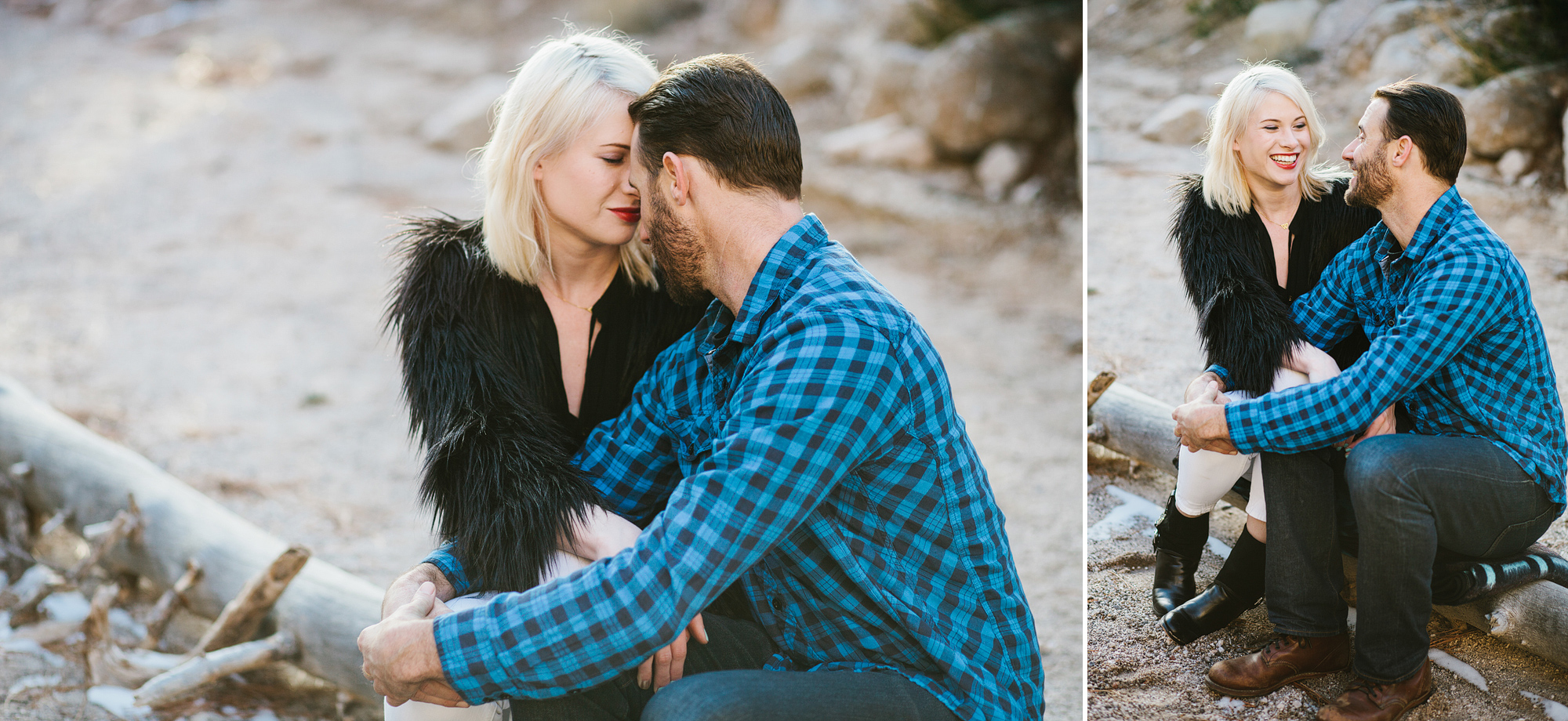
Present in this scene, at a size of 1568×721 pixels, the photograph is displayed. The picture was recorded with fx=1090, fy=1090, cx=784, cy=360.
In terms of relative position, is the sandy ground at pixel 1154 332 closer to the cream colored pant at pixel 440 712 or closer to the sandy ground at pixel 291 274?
the sandy ground at pixel 291 274

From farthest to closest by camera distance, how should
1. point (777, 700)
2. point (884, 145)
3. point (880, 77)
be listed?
1. point (880, 77)
2. point (884, 145)
3. point (777, 700)

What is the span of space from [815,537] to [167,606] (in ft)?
7.43

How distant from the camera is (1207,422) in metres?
1.87

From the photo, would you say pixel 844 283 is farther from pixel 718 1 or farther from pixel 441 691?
pixel 718 1

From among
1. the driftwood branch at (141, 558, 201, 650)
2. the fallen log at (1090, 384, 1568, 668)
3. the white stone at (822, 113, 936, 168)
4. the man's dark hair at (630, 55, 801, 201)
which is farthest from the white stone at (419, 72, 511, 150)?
the fallen log at (1090, 384, 1568, 668)

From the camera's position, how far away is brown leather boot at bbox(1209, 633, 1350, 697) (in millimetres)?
1801

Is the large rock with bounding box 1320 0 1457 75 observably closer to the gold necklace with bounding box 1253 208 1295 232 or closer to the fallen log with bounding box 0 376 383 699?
the gold necklace with bounding box 1253 208 1295 232

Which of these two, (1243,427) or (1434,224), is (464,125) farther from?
(1434,224)

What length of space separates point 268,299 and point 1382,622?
6.12m

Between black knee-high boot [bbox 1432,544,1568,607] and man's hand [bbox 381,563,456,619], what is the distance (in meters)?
1.67

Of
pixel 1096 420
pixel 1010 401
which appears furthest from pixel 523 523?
pixel 1010 401

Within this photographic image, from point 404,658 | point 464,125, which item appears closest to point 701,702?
point 404,658

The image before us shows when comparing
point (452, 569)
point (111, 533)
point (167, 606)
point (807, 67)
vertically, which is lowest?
point (167, 606)

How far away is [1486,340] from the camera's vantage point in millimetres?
1813
